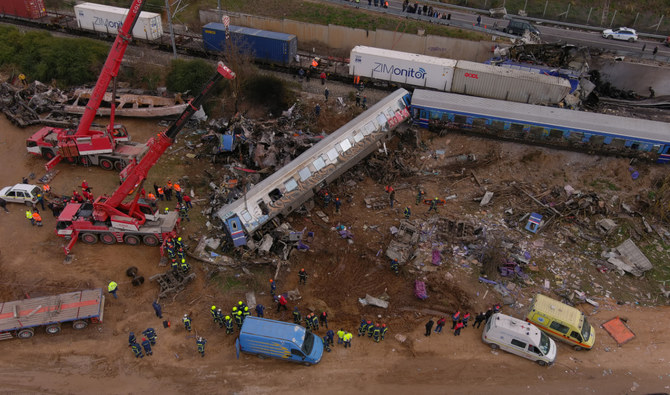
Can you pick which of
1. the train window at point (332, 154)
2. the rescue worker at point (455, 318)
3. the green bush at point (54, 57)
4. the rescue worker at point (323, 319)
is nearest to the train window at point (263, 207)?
the train window at point (332, 154)

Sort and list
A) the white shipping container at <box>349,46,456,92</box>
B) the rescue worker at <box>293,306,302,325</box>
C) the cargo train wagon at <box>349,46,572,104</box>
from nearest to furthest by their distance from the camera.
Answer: the rescue worker at <box>293,306,302,325</box> → the cargo train wagon at <box>349,46,572,104</box> → the white shipping container at <box>349,46,456,92</box>

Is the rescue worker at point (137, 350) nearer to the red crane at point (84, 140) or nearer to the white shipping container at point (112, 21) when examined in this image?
the red crane at point (84, 140)

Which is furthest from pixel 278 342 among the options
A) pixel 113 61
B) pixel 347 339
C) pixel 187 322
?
pixel 113 61

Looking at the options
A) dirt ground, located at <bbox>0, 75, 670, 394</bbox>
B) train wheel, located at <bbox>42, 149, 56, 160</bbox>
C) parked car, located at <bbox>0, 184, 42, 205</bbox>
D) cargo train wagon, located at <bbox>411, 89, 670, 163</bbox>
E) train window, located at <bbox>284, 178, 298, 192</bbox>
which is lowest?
dirt ground, located at <bbox>0, 75, 670, 394</bbox>

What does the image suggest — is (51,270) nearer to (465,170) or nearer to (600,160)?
(465,170)

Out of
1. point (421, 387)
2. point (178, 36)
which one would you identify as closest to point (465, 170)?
point (421, 387)

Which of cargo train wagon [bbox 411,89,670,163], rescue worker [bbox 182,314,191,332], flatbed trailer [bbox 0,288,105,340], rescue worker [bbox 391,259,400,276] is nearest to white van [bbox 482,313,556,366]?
rescue worker [bbox 391,259,400,276]

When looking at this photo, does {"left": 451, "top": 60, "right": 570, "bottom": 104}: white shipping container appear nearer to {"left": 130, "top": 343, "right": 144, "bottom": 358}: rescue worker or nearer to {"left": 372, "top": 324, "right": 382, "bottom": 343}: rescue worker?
{"left": 372, "top": 324, "right": 382, "bottom": 343}: rescue worker

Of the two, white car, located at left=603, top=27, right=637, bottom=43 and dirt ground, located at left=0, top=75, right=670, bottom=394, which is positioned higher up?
white car, located at left=603, top=27, right=637, bottom=43
